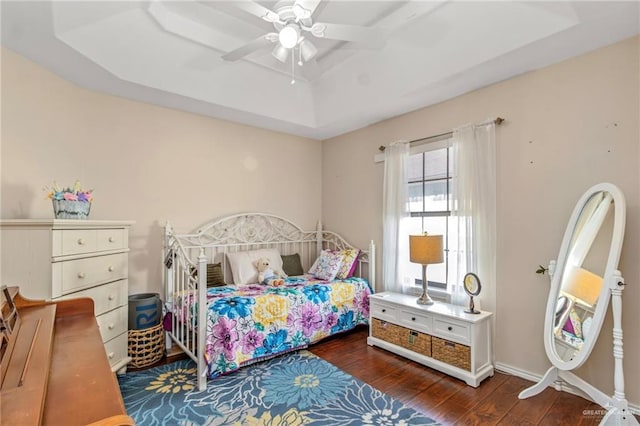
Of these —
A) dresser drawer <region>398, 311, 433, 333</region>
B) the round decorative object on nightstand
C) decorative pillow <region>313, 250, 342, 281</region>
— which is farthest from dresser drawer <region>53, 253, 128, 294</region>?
the round decorative object on nightstand

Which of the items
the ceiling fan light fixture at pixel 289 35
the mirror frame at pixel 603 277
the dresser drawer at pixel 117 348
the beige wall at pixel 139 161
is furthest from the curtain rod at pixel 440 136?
the dresser drawer at pixel 117 348

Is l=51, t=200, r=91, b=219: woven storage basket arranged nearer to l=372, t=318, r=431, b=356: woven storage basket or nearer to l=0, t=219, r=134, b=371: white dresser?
l=0, t=219, r=134, b=371: white dresser

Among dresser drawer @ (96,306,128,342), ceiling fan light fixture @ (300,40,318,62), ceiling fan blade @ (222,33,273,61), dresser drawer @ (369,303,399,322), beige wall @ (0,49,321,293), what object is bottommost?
dresser drawer @ (369,303,399,322)

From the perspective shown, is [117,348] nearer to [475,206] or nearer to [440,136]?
[475,206]

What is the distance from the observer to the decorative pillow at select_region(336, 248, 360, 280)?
3.56 meters

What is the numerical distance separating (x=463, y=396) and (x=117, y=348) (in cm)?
257

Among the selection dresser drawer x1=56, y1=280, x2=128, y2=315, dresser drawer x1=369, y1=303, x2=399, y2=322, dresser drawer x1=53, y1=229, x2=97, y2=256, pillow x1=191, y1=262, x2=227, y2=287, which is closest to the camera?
dresser drawer x1=53, y1=229, x2=97, y2=256

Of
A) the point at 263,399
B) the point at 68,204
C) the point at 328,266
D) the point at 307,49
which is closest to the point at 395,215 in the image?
the point at 328,266

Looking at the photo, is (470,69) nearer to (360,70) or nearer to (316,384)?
(360,70)

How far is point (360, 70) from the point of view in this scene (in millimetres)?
3047

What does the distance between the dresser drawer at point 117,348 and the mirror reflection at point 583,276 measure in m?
3.18

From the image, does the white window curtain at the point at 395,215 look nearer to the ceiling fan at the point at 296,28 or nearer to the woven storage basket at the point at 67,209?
the ceiling fan at the point at 296,28

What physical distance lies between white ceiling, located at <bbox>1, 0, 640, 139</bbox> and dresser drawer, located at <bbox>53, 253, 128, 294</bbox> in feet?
4.89

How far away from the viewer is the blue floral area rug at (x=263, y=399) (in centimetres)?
193
